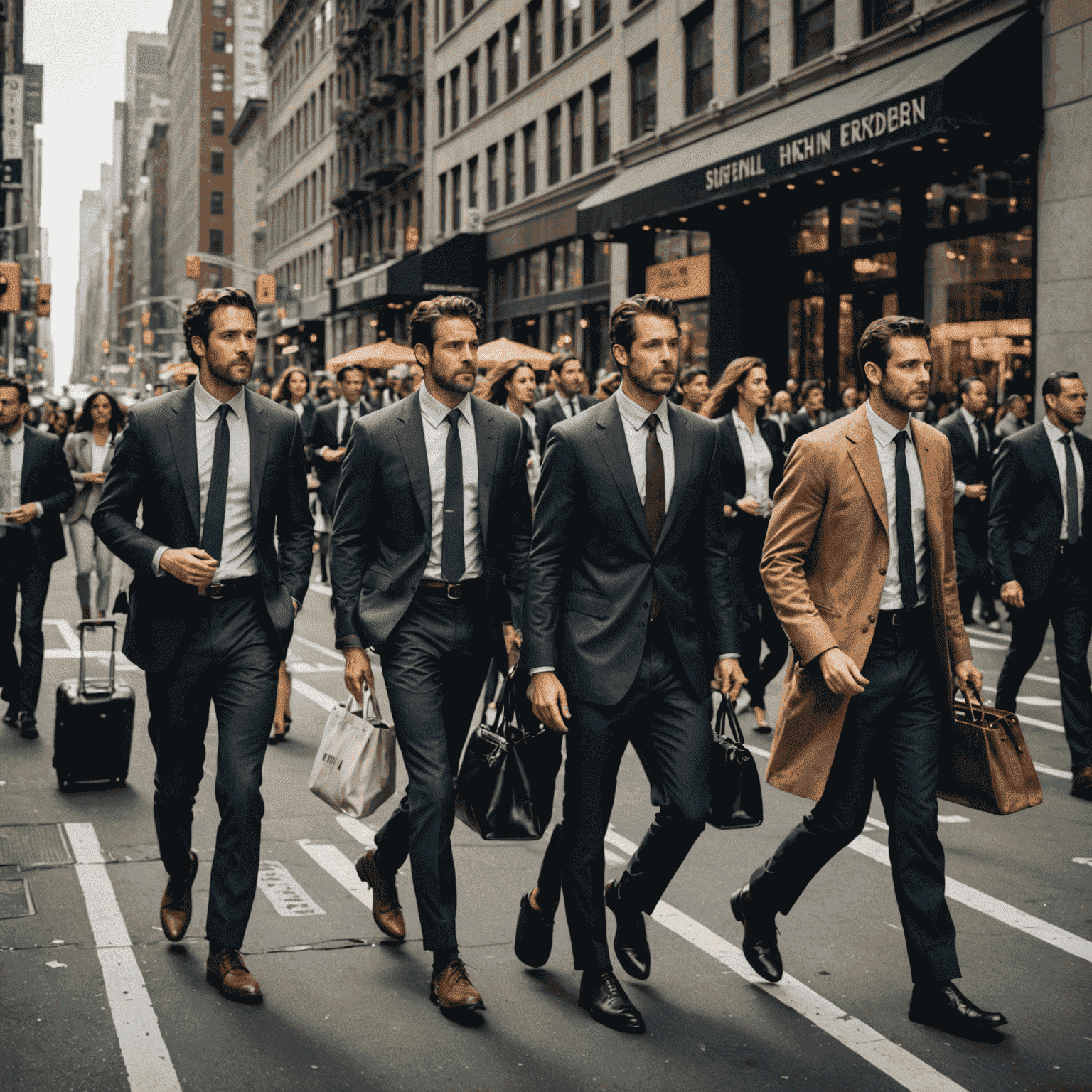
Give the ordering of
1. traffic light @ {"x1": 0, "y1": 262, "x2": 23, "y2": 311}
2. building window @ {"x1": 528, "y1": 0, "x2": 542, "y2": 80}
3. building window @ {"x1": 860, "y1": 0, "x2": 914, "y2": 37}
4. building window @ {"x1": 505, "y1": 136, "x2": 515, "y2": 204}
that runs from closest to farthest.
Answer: building window @ {"x1": 860, "y1": 0, "x2": 914, "y2": 37}
traffic light @ {"x1": 0, "y1": 262, "x2": 23, "y2": 311}
building window @ {"x1": 528, "y1": 0, "x2": 542, "y2": 80}
building window @ {"x1": 505, "y1": 136, "x2": 515, "y2": 204}

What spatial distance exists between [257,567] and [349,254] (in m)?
56.1

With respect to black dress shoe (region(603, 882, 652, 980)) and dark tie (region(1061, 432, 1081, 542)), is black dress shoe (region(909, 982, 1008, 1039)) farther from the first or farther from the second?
dark tie (region(1061, 432, 1081, 542))

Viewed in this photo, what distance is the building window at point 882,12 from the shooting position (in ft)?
63.7

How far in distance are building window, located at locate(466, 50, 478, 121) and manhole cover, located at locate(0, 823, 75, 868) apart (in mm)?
36064

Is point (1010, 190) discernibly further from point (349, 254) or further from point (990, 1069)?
point (349, 254)

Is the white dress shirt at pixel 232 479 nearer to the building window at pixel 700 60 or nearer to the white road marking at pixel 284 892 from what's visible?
the white road marking at pixel 284 892

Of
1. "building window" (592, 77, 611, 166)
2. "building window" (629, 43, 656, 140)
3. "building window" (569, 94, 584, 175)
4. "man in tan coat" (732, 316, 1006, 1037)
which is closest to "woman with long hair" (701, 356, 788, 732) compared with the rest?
"man in tan coat" (732, 316, 1006, 1037)

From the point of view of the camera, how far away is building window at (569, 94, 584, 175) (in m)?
32.2

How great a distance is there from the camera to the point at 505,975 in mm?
4879

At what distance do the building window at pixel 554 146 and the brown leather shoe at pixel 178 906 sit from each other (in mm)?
30257

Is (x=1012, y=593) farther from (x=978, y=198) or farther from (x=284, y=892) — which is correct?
(x=978, y=198)

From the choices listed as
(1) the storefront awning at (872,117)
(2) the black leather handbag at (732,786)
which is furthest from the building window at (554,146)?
(2) the black leather handbag at (732,786)

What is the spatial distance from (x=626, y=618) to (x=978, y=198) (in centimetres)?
1578

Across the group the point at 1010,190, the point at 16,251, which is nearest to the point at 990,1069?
the point at 1010,190
